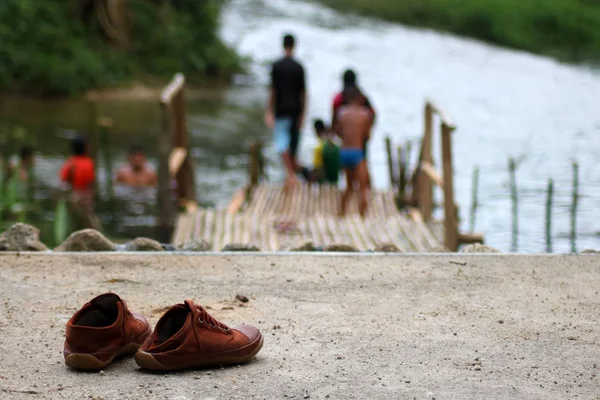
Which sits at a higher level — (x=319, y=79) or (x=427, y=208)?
(x=319, y=79)

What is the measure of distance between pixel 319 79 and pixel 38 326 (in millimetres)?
23103

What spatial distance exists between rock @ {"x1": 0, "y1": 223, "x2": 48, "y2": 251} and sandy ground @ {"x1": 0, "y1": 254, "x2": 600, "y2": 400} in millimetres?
290

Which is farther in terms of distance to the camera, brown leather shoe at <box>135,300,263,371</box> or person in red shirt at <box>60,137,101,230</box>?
person in red shirt at <box>60,137,101,230</box>

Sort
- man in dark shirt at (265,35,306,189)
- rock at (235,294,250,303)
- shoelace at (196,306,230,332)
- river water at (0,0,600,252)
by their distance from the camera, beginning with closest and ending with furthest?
1. shoelace at (196,306,230,332)
2. rock at (235,294,250,303)
3. man in dark shirt at (265,35,306,189)
4. river water at (0,0,600,252)

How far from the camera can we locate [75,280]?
215 inches

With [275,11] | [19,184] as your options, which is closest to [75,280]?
[19,184]

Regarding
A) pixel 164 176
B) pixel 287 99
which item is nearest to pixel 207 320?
pixel 164 176

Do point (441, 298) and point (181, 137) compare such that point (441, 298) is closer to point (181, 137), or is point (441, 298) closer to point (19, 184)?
point (181, 137)

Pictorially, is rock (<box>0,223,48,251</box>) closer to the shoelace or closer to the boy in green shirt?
the shoelace

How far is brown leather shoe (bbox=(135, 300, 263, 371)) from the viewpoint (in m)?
4.17

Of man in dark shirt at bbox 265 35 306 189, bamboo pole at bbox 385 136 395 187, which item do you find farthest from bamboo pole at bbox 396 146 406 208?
man in dark shirt at bbox 265 35 306 189

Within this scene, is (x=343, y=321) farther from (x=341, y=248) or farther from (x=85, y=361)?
(x=341, y=248)

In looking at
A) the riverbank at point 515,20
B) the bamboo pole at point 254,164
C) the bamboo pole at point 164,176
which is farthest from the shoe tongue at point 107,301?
the riverbank at point 515,20

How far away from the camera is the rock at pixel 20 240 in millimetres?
6082
